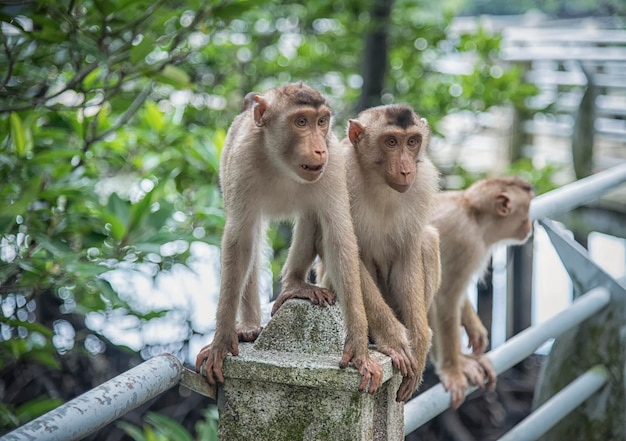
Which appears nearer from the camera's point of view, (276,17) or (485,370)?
(485,370)

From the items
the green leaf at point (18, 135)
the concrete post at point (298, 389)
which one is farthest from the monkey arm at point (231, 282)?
the green leaf at point (18, 135)

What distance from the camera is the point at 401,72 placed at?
6.24 m

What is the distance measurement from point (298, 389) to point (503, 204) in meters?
2.33

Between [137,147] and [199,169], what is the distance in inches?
14.6

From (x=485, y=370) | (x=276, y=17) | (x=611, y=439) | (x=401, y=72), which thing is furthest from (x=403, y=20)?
(x=611, y=439)

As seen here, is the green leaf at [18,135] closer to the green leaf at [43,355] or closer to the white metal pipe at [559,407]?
the green leaf at [43,355]

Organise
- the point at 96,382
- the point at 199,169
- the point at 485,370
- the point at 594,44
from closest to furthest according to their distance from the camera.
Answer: the point at 485,370 < the point at 199,169 < the point at 96,382 < the point at 594,44

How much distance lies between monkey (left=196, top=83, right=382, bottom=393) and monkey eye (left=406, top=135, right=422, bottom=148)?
291 millimetres

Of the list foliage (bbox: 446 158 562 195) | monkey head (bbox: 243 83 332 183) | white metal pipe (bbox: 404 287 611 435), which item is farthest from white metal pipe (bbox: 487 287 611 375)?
foliage (bbox: 446 158 562 195)

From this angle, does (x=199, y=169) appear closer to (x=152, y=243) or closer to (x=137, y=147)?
(x=137, y=147)

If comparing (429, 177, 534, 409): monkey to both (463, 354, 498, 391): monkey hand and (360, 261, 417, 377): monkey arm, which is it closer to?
(463, 354, 498, 391): monkey hand

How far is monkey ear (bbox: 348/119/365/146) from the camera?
2.98 m

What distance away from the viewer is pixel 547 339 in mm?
2867

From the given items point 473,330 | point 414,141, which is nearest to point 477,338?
point 473,330
